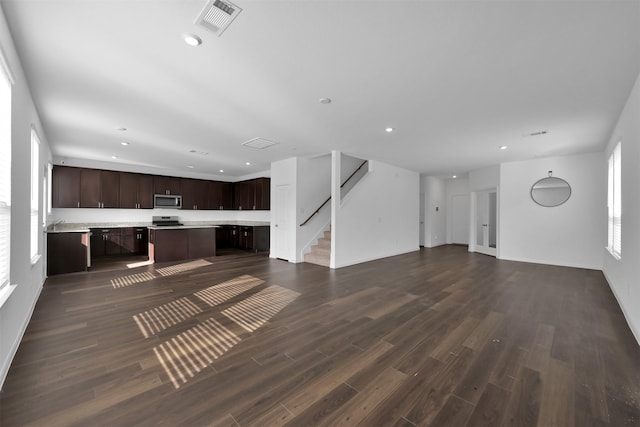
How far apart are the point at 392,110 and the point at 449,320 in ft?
9.08

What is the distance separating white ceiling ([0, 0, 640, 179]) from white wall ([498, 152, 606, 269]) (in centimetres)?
166

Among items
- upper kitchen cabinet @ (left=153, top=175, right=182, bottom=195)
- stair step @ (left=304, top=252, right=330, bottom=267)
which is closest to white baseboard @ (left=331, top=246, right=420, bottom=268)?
stair step @ (left=304, top=252, right=330, bottom=267)

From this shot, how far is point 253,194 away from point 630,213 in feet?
27.9

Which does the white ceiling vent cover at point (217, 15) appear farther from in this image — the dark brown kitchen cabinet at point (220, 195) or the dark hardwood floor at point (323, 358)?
the dark brown kitchen cabinet at point (220, 195)

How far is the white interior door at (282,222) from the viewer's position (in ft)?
23.0

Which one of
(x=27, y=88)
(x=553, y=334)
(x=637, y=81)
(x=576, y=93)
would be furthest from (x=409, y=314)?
(x=27, y=88)

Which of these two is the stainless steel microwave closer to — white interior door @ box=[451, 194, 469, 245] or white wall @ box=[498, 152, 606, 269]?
white wall @ box=[498, 152, 606, 269]

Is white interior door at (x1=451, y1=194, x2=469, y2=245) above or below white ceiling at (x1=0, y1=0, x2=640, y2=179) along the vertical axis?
below

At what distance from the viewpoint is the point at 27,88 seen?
2.96 meters

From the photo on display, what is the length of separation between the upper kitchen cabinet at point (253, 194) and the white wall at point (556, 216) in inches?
273

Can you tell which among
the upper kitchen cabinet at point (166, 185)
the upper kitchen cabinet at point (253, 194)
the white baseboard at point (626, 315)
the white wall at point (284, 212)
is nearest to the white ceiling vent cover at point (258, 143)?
the white wall at point (284, 212)

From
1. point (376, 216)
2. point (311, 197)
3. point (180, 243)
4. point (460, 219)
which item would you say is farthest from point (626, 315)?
point (180, 243)

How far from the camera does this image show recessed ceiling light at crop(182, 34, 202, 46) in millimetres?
2122

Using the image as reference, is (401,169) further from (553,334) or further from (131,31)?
(131,31)
